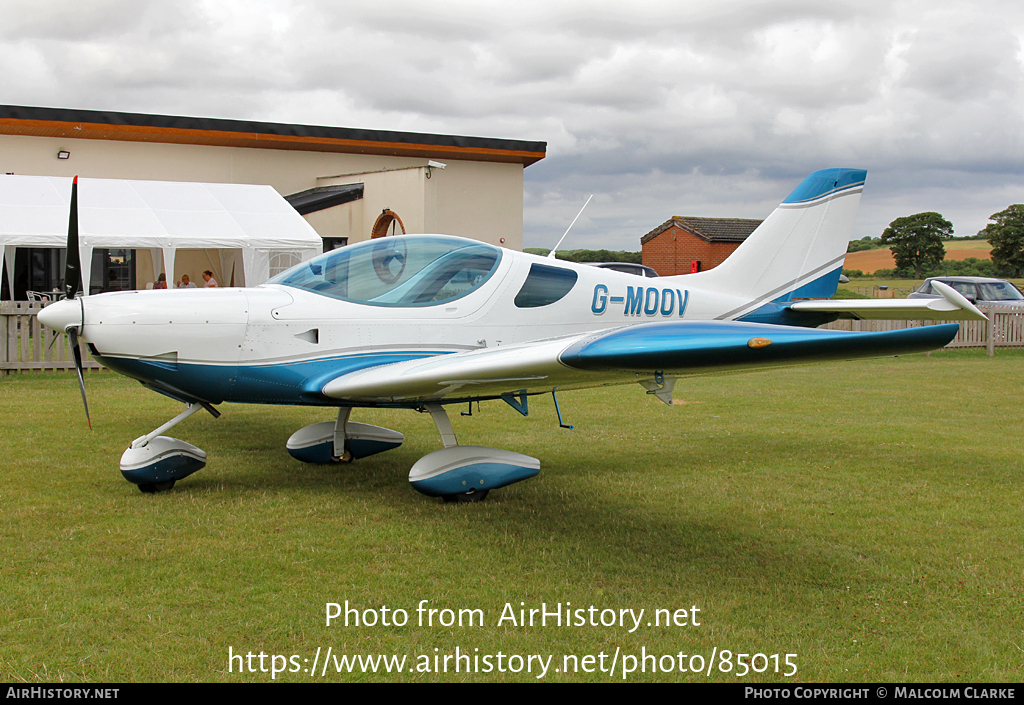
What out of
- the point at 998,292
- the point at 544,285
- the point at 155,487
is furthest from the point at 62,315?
the point at 998,292

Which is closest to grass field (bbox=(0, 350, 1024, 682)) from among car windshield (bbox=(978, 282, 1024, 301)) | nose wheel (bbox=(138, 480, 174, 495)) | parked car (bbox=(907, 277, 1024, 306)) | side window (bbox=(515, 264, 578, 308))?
nose wheel (bbox=(138, 480, 174, 495))

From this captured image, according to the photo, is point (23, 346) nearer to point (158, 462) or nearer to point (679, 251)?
point (158, 462)

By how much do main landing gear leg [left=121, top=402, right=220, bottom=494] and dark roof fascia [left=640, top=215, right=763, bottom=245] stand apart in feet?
130

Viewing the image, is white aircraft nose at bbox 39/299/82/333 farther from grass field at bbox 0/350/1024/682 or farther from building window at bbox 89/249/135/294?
building window at bbox 89/249/135/294

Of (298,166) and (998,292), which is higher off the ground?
(298,166)

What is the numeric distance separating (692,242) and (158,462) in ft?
134

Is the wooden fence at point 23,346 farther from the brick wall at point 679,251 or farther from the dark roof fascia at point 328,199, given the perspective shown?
the brick wall at point 679,251

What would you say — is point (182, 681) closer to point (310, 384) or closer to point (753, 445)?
point (310, 384)

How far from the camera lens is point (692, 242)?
44.4 metres

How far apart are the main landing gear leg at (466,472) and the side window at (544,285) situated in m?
1.29

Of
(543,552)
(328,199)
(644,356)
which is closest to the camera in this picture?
(644,356)

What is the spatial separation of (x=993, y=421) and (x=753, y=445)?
3503mm

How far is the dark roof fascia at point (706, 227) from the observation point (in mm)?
43375

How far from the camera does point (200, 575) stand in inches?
170
